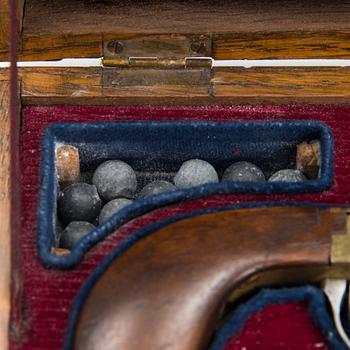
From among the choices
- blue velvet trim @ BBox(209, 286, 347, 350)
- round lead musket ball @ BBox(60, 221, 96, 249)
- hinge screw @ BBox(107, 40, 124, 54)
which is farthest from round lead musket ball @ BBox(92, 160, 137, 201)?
blue velvet trim @ BBox(209, 286, 347, 350)

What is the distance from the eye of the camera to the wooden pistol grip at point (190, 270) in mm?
1321

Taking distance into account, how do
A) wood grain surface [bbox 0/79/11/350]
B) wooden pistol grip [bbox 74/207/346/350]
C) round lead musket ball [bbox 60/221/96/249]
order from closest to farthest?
1. wooden pistol grip [bbox 74/207/346/350]
2. wood grain surface [bbox 0/79/11/350]
3. round lead musket ball [bbox 60/221/96/249]

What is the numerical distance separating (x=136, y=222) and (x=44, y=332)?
0.80 feet

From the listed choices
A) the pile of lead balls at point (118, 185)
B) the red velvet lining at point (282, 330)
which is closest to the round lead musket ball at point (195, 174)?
the pile of lead balls at point (118, 185)

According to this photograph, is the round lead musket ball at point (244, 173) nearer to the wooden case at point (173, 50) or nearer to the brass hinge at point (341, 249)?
the wooden case at point (173, 50)

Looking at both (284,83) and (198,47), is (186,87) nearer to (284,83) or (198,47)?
(198,47)

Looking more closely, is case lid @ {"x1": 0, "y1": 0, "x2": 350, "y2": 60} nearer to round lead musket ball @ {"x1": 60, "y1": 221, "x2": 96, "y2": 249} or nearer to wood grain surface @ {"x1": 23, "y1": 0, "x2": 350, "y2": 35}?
wood grain surface @ {"x1": 23, "y1": 0, "x2": 350, "y2": 35}

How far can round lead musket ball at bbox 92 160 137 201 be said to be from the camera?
169cm

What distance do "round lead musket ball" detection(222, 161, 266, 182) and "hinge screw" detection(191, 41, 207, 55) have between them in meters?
0.24

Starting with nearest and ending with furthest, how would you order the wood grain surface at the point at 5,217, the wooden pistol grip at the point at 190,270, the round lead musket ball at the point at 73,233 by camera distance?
the wooden pistol grip at the point at 190,270 → the wood grain surface at the point at 5,217 → the round lead musket ball at the point at 73,233

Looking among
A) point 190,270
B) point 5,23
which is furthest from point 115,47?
point 190,270

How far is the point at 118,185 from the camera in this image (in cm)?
169

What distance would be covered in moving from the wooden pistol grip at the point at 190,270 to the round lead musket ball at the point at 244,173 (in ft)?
0.83

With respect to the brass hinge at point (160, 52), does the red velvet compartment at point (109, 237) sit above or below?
below
